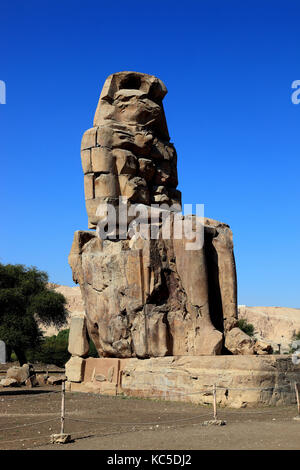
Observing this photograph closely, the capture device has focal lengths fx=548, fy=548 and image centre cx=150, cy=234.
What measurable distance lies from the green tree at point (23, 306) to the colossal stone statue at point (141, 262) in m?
9.23

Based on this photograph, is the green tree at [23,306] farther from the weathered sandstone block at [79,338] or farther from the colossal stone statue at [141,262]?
the colossal stone statue at [141,262]

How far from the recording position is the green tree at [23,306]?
19.3 metres

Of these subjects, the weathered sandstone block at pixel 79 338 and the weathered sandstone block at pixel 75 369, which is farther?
the weathered sandstone block at pixel 79 338

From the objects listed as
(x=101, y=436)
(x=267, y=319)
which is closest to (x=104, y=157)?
(x=101, y=436)

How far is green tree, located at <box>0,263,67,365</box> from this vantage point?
759 inches

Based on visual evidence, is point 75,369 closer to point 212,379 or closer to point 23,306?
point 212,379

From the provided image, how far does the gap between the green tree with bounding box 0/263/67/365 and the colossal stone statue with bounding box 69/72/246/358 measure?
923 cm

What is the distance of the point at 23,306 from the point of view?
67.5ft

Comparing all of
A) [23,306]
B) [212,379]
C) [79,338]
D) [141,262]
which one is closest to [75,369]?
[79,338]

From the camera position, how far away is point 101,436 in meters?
5.62

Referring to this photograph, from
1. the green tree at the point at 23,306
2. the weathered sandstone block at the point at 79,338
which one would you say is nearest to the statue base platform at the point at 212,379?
the weathered sandstone block at the point at 79,338

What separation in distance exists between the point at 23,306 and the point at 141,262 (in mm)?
12303
